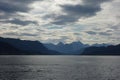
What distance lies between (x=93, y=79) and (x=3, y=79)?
3207 centimetres

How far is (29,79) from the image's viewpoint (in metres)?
86.4

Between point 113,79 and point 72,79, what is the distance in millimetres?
15389

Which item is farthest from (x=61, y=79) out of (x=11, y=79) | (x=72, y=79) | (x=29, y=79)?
(x=11, y=79)

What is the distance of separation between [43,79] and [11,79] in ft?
37.5

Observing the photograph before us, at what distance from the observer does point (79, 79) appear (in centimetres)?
8706

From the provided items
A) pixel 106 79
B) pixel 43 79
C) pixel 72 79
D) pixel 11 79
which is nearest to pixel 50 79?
pixel 43 79

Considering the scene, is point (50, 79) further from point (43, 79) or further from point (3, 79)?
point (3, 79)

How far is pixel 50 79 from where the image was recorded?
287 ft

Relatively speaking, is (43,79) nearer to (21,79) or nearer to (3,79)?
(21,79)

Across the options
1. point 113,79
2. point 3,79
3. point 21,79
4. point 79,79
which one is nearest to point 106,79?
point 113,79

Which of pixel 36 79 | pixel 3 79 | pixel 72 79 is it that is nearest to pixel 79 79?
pixel 72 79

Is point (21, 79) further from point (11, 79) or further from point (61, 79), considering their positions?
point (61, 79)

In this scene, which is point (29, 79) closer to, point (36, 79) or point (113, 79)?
point (36, 79)

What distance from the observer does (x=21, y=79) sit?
86.9m
